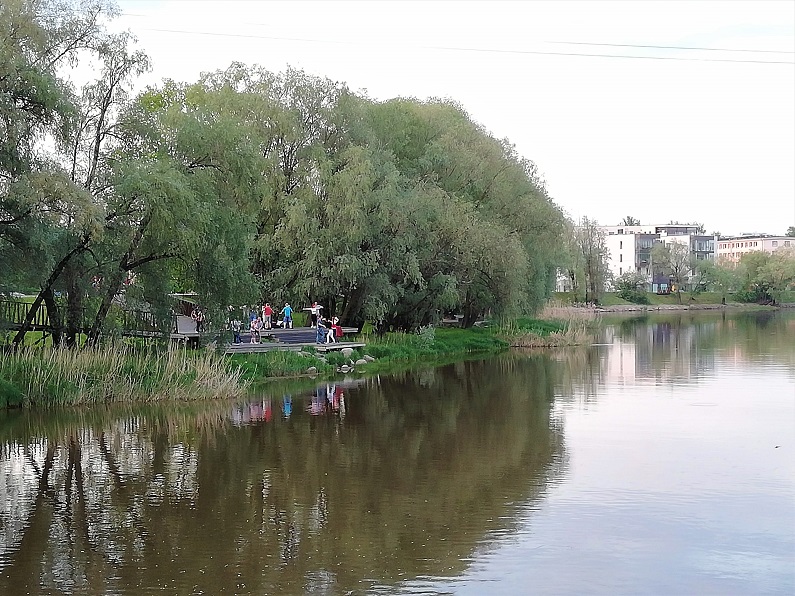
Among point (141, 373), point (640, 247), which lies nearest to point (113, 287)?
point (141, 373)

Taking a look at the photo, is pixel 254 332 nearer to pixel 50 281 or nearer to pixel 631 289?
pixel 50 281

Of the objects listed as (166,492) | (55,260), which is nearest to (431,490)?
(166,492)

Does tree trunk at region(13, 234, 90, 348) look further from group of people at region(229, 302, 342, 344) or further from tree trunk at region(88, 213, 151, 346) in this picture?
group of people at region(229, 302, 342, 344)

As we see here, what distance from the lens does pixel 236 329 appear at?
32.1 metres

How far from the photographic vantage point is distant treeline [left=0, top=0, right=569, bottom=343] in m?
23.9

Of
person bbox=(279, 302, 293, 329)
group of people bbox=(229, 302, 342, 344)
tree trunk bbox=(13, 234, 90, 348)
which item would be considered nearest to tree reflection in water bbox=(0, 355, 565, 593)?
tree trunk bbox=(13, 234, 90, 348)

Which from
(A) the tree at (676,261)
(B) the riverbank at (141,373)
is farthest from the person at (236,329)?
(A) the tree at (676,261)

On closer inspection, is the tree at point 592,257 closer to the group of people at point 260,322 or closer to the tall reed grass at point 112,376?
the group of people at point 260,322

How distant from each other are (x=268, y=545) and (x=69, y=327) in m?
17.1

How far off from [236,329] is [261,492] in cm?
1736

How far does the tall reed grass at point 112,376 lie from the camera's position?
77.5 feet

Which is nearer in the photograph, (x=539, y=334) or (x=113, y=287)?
(x=113, y=287)

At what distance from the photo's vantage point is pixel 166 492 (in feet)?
49.5

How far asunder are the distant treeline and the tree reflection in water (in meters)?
4.64
